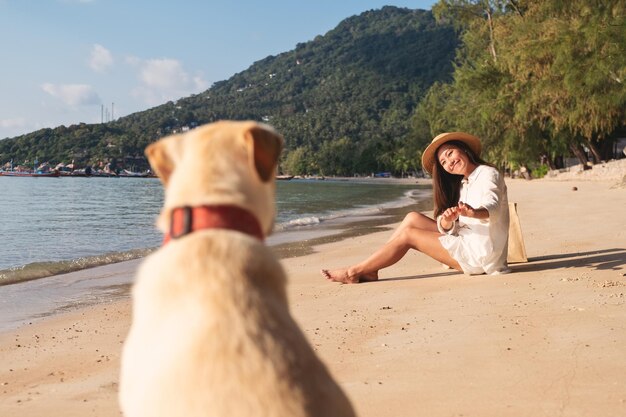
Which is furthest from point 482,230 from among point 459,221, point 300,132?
point 300,132

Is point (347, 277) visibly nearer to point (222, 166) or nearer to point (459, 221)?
point (459, 221)

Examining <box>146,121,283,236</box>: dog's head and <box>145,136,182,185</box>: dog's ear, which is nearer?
<box>146,121,283,236</box>: dog's head

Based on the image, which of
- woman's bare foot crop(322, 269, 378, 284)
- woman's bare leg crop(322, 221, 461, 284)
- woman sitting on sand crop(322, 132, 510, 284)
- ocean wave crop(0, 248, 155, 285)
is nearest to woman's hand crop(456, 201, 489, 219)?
woman sitting on sand crop(322, 132, 510, 284)

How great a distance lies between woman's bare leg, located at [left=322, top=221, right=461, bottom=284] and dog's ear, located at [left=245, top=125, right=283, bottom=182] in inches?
194

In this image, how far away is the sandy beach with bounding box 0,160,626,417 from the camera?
3152 mm

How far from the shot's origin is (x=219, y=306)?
1.61 m

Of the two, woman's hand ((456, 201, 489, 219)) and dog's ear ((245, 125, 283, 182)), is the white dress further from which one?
dog's ear ((245, 125, 283, 182))

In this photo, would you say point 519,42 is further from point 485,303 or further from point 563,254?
point 485,303

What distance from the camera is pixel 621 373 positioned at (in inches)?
133

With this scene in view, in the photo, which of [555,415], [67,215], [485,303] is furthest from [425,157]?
[67,215]

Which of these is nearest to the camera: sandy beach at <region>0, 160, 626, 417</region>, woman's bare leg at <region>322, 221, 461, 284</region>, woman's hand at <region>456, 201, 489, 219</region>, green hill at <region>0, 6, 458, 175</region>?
sandy beach at <region>0, 160, 626, 417</region>

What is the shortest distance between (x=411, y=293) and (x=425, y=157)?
1599 millimetres

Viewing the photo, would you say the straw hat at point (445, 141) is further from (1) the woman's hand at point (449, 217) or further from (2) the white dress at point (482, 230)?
(1) the woman's hand at point (449, 217)

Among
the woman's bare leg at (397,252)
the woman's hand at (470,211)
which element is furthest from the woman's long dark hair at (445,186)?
the woman's hand at (470,211)
